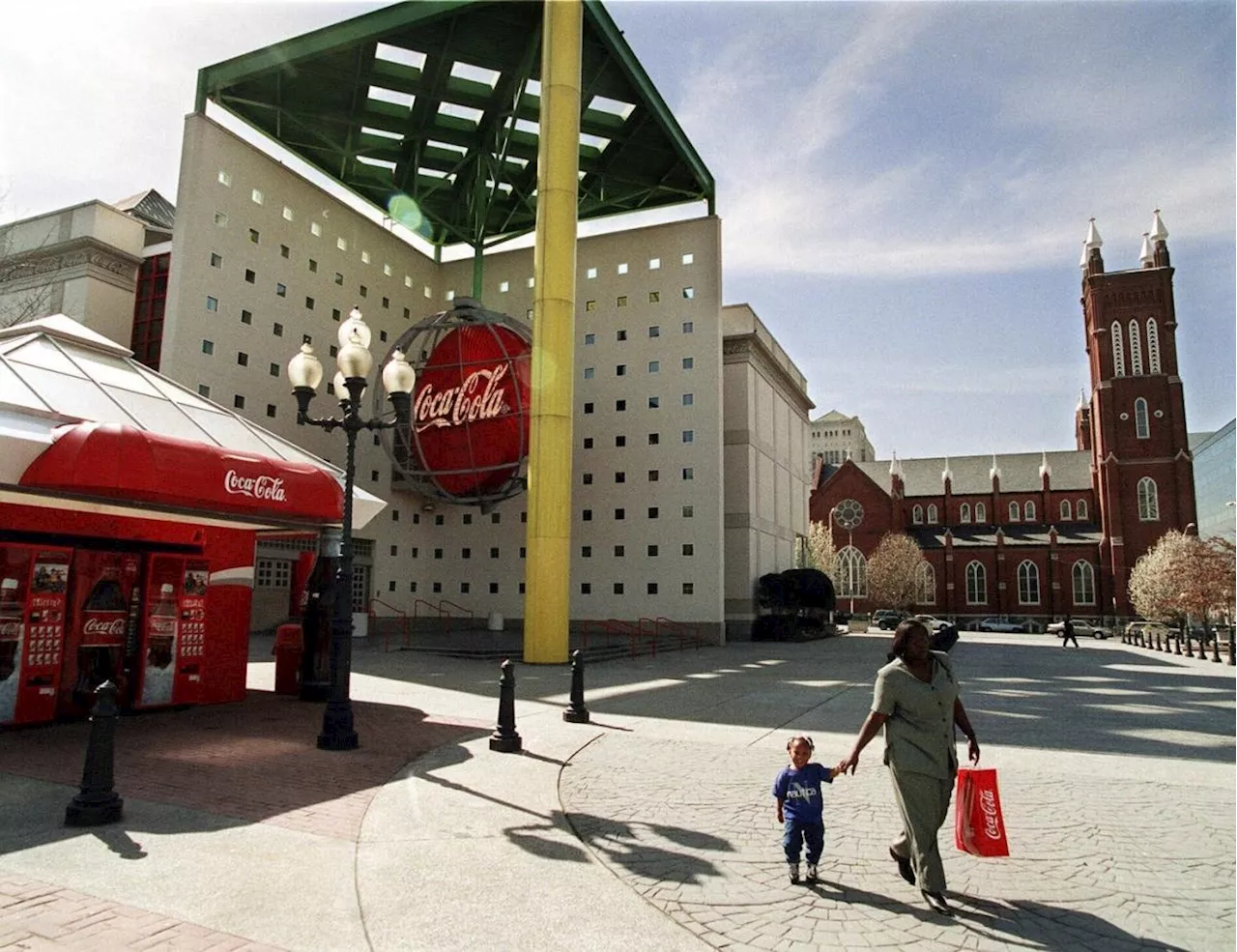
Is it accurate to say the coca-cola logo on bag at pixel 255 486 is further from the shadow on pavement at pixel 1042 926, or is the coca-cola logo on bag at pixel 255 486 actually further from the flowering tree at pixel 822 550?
the flowering tree at pixel 822 550

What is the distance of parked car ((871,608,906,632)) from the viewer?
66.1m

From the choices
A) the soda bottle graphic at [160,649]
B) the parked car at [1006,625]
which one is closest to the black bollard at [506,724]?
the soda bottle graphic at [160,649]

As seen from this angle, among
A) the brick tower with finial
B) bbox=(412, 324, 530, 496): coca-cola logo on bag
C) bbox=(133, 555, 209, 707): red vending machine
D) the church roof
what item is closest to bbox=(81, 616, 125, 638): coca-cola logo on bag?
bbox=(133, 555, 209, 707): red vending machine

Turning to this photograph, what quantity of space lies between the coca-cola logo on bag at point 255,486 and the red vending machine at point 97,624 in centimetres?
257

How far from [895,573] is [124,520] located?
72.2m

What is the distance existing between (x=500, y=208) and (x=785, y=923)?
39.5 m

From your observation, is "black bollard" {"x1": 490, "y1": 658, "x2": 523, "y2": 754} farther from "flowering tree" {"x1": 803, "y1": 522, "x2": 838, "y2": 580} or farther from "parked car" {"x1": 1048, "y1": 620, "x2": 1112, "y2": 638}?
"flowering tree" {"x1": 803, "y1": 522, "x2": 838, "y2": 580}

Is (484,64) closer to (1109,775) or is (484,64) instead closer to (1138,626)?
(1109,775)

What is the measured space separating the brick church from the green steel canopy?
54.9m

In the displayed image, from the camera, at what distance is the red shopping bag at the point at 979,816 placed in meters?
5.14

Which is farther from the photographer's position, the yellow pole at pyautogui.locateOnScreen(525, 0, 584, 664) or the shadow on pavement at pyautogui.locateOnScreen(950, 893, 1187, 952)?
the yellow pole at pyautogui.locateOnScreen(525, 0, 584, 664)

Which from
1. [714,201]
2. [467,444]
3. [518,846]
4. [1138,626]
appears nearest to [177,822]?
[518,846]

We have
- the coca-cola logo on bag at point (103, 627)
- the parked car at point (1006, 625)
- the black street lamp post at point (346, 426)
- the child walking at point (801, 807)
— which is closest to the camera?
the child walking at point (801, 807)

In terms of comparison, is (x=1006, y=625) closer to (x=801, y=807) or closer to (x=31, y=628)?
(x=801, y=807)
